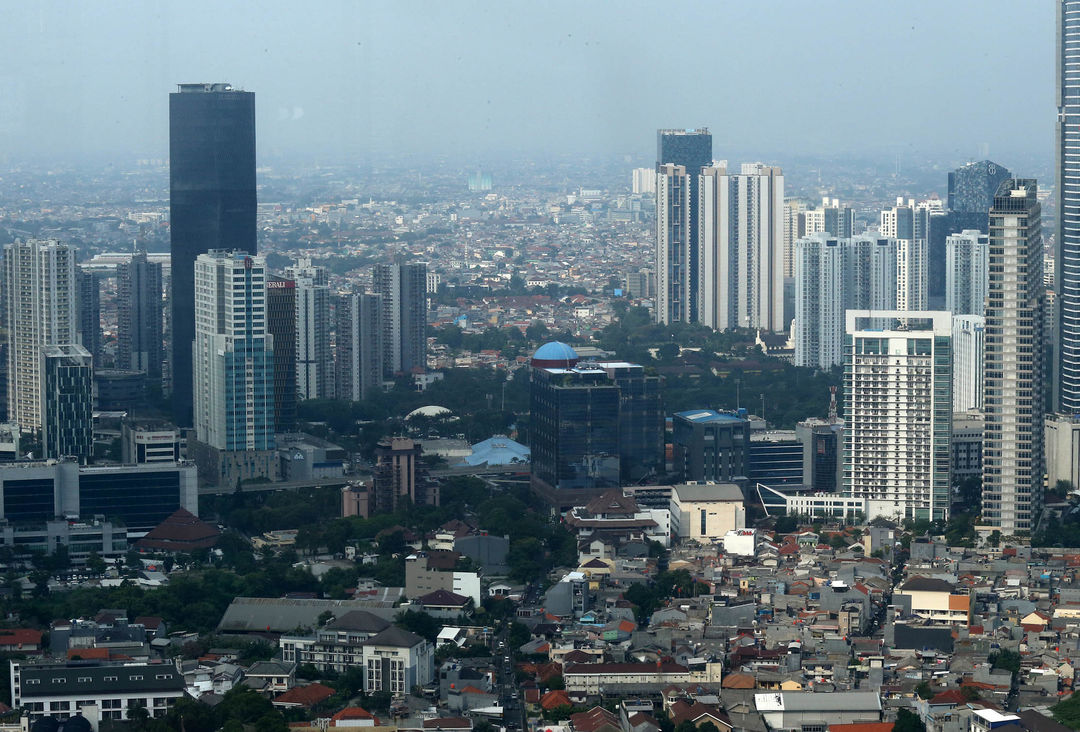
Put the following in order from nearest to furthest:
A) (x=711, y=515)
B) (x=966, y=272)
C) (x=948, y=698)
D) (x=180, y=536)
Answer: (x=948, y=698) < (x=180, y=536) < (x=711, y=515) < (x=966, y=272)

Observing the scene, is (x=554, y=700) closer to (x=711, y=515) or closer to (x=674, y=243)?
(x=711, y=515)

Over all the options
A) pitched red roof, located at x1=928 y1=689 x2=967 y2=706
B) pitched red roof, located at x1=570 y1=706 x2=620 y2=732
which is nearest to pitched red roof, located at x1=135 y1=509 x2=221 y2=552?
pitched red roof, located at x1=570 y1=706 x2=620 y2=732

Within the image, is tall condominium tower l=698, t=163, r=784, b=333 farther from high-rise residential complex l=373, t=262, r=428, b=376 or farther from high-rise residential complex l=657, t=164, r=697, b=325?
high-rise residential complex l=373, t=262, r=428, b=376

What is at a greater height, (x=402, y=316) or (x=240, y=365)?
(x=240, y=365)

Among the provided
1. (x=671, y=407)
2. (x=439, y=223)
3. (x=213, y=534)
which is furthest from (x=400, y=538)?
(x=439, y=223)

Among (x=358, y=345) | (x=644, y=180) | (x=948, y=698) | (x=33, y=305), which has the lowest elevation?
(x=948, y=698)

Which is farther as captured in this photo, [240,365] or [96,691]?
[240,365]

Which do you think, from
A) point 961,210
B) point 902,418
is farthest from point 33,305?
point 961,210

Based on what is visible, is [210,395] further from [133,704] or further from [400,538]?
[133,704]
